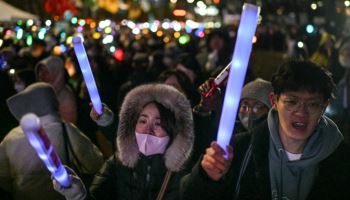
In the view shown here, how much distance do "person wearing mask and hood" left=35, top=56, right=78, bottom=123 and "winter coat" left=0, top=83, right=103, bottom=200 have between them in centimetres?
157

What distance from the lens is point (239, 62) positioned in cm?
219

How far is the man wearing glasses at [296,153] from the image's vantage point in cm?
318

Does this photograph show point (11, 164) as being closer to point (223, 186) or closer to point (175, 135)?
point (175, 135)

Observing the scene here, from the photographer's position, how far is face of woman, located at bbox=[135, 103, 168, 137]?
11.8ft

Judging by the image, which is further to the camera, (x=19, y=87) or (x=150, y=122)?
(x=19, y=87)

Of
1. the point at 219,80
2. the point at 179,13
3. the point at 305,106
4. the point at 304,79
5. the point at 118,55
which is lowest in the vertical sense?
the point at 179,13

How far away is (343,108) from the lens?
23.7 feet

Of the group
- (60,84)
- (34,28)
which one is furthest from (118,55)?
(60,84)

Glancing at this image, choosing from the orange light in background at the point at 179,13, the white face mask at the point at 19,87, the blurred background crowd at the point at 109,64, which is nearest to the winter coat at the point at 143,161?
the blurred background crowd at the point at 109,64

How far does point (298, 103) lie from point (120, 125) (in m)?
1.23

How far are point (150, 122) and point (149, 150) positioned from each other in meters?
0.19

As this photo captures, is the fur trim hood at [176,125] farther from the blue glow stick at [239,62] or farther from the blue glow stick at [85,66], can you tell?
the blue glow stick at [239,62]

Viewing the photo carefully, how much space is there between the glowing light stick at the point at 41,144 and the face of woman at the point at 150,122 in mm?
718

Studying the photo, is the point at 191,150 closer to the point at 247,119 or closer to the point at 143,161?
the point at 143,161
